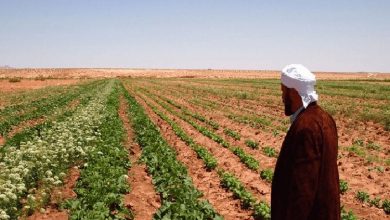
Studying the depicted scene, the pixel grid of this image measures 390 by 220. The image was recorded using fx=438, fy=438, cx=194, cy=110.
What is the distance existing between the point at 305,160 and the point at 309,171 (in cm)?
10

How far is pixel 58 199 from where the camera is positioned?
867cm

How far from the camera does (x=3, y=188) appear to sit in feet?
23.1

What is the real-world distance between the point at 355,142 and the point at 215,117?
8.83 m

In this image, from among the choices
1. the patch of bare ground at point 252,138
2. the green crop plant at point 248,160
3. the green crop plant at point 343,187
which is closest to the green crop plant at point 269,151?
the patch of bare ground at point 252,138

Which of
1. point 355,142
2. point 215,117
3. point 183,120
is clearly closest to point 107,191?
point 355,142

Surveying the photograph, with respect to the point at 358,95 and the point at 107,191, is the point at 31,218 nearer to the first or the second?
the point at 107,191

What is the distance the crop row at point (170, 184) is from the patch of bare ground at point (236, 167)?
55.0 inches

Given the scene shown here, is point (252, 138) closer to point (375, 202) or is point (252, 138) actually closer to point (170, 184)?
point (375, 202)

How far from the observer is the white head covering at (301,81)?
3.88 m

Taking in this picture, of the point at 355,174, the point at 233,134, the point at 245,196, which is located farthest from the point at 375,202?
the point at 233,134

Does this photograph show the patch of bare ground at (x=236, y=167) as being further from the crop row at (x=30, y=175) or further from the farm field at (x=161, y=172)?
the crop row at (x=30, y=175)

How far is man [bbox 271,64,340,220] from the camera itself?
12.0 feet

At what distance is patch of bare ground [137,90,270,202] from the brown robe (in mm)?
5445

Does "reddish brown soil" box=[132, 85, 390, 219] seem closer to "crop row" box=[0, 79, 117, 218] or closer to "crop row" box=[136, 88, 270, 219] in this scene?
"crop row" box=[136, 88, 270, 219]
